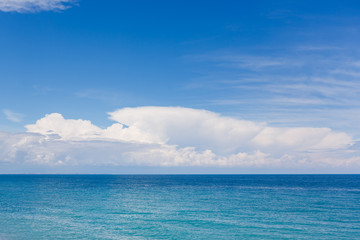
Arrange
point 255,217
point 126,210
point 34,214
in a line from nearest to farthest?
point 255,217
point 34,214
point 126,210

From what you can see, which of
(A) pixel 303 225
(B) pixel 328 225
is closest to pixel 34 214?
(A) pixel 303 225

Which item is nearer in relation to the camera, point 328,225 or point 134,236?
point 134,236

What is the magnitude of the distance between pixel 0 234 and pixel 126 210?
21.5 m

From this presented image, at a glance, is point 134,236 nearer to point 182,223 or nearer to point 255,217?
point 182,223

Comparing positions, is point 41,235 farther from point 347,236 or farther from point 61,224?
point 347,236

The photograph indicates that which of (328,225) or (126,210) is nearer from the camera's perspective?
(328,225)

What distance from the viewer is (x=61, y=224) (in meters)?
40.8

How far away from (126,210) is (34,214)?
569 inches

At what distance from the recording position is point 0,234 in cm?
3484

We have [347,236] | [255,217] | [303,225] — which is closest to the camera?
[347,236]

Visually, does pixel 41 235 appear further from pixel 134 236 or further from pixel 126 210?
pixel 126 210

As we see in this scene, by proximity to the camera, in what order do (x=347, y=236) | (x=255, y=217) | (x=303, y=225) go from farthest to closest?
(x=255, y=217)
(x=303, y=225)
(x=347, y=236)

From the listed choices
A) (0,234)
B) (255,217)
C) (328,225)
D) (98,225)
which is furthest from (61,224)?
(328,225)

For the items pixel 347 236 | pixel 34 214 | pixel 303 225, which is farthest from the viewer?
pixel 34 214
